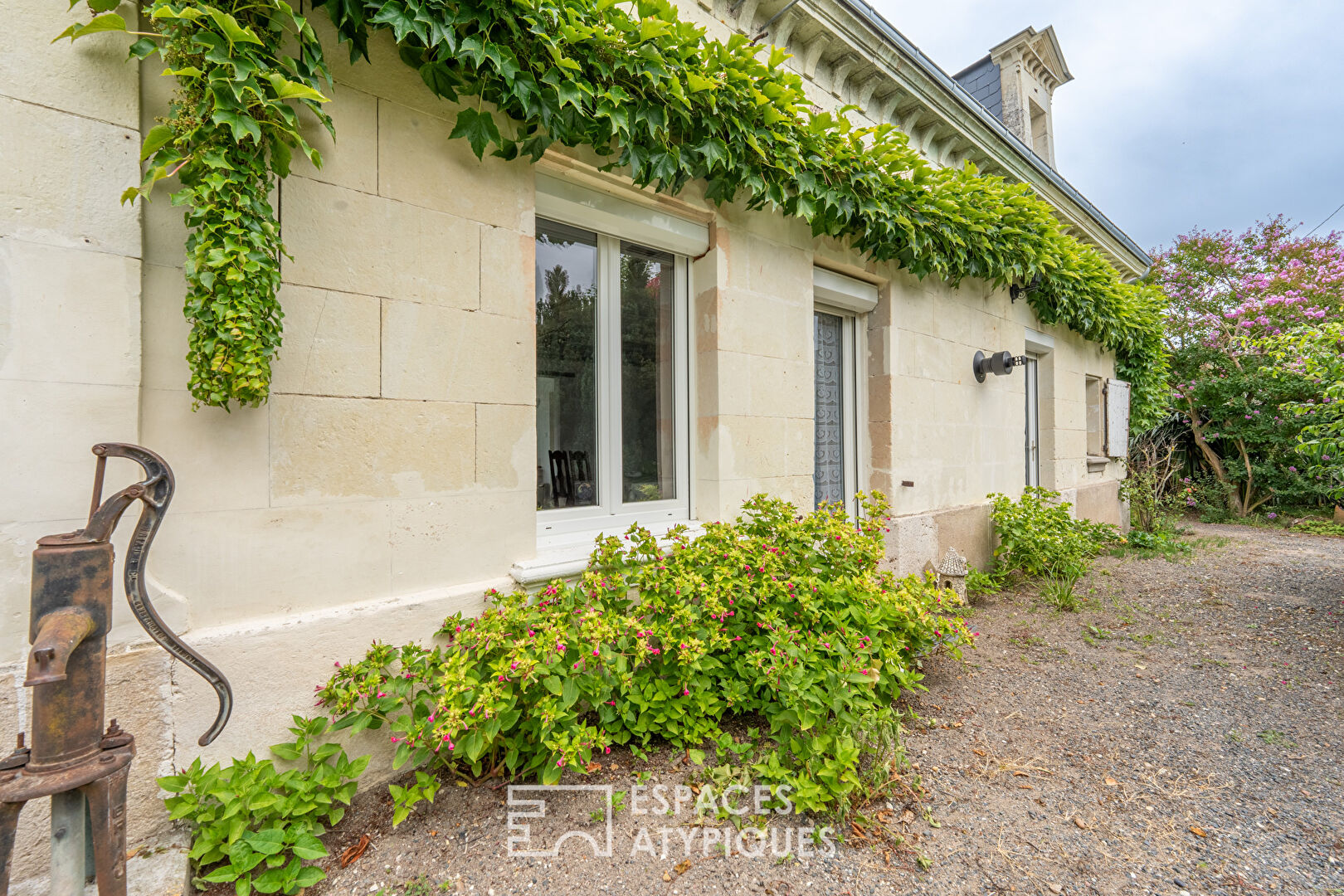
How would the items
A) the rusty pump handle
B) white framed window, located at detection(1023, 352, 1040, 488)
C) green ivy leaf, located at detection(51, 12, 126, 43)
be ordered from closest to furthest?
the rusty pump handle < green ivy leaf, located at detection(51, 12, 126, 43) < white framed window, located at detection(1023, 352, 1040, 488)

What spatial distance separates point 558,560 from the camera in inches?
85.0

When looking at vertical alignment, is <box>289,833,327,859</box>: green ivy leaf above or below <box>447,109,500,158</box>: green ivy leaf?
below

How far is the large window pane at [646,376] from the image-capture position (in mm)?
2715

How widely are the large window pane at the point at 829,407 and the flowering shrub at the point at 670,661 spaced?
129 cm

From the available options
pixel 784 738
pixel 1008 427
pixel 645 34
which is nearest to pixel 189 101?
pixel 645 34

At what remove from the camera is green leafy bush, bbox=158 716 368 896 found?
1350 millimetres

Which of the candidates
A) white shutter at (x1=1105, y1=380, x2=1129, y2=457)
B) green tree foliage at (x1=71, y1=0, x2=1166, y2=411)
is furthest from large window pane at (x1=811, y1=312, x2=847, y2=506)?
white shutter at (x1=1105, y1=380, x2=1129, y2=457)

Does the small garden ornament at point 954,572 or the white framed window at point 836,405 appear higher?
the white framed window at point 836,405

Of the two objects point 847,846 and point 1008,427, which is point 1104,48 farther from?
point 847,846

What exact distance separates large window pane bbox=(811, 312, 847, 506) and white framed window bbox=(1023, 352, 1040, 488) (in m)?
3.15

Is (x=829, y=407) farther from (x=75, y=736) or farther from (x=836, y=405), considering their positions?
(x=75, y=736)

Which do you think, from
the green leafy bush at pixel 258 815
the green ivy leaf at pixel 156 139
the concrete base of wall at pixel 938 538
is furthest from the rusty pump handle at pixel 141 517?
the concrete base of wall at pixel 938 538

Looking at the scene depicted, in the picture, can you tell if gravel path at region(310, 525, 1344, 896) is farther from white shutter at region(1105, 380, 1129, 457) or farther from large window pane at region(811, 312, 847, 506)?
white shutter at region(1105, 380, 1129, 457)

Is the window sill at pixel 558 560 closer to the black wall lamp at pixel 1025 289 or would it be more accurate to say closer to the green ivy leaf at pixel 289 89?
the green ivy leaf at pixel 289 89
